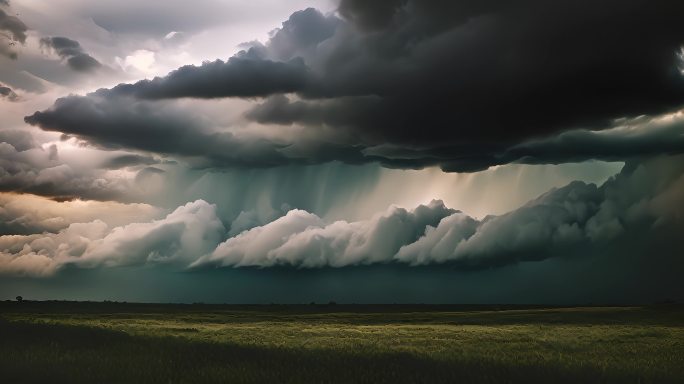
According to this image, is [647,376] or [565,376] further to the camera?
[647,376]

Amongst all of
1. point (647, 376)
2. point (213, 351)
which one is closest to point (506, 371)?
point (647, 376)

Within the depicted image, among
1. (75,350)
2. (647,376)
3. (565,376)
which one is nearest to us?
(565,376)

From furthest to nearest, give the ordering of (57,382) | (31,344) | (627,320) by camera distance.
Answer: (627,320)
(31,344)
(57,382)

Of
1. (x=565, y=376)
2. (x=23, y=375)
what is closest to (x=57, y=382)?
(x=23, y=375)

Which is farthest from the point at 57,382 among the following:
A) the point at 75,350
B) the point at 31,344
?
the point at 31,344

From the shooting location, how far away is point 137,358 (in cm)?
2634

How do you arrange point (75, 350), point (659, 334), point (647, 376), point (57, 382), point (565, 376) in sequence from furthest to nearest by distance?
point (659, 334), point (75, 350), point (647, 376), point (565, 376), point (57, 382)

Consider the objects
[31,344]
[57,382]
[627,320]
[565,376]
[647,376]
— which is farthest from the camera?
[627,320]

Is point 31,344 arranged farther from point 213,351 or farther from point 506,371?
point 506,371

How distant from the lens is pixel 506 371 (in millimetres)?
24625

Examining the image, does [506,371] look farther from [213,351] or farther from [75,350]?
[75,350]

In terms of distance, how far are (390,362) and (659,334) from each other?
37.6 m

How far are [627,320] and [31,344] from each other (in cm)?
7054

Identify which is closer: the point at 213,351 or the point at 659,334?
the point at 213,351
